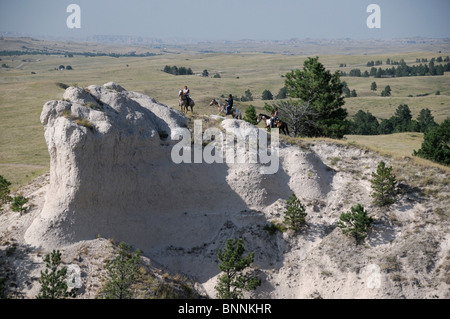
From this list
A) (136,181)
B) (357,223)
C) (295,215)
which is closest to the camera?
(357,223)

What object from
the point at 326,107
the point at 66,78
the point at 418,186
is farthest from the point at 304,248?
the point at 66,78

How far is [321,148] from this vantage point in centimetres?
3070

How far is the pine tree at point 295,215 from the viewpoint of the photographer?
24688 millimetres

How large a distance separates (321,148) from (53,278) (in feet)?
65.6

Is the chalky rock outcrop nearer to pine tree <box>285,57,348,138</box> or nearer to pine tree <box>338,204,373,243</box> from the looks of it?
pine tree <box>338,204,373,243</box>

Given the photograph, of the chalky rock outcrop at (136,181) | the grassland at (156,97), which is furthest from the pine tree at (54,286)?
the grassland at (156,97)

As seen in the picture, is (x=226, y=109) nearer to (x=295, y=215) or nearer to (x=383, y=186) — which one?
(x=295, y=215)

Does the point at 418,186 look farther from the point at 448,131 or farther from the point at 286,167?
the point at 448,131

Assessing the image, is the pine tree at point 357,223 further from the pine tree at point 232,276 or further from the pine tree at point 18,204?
the pine tree at point 18,204

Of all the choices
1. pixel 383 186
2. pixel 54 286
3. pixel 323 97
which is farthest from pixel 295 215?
pixel 323 97

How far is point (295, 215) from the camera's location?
82.3 feet

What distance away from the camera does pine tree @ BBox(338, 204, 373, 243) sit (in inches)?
921

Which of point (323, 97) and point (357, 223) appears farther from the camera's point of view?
point (323, 97)

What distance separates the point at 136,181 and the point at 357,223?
12874mm
